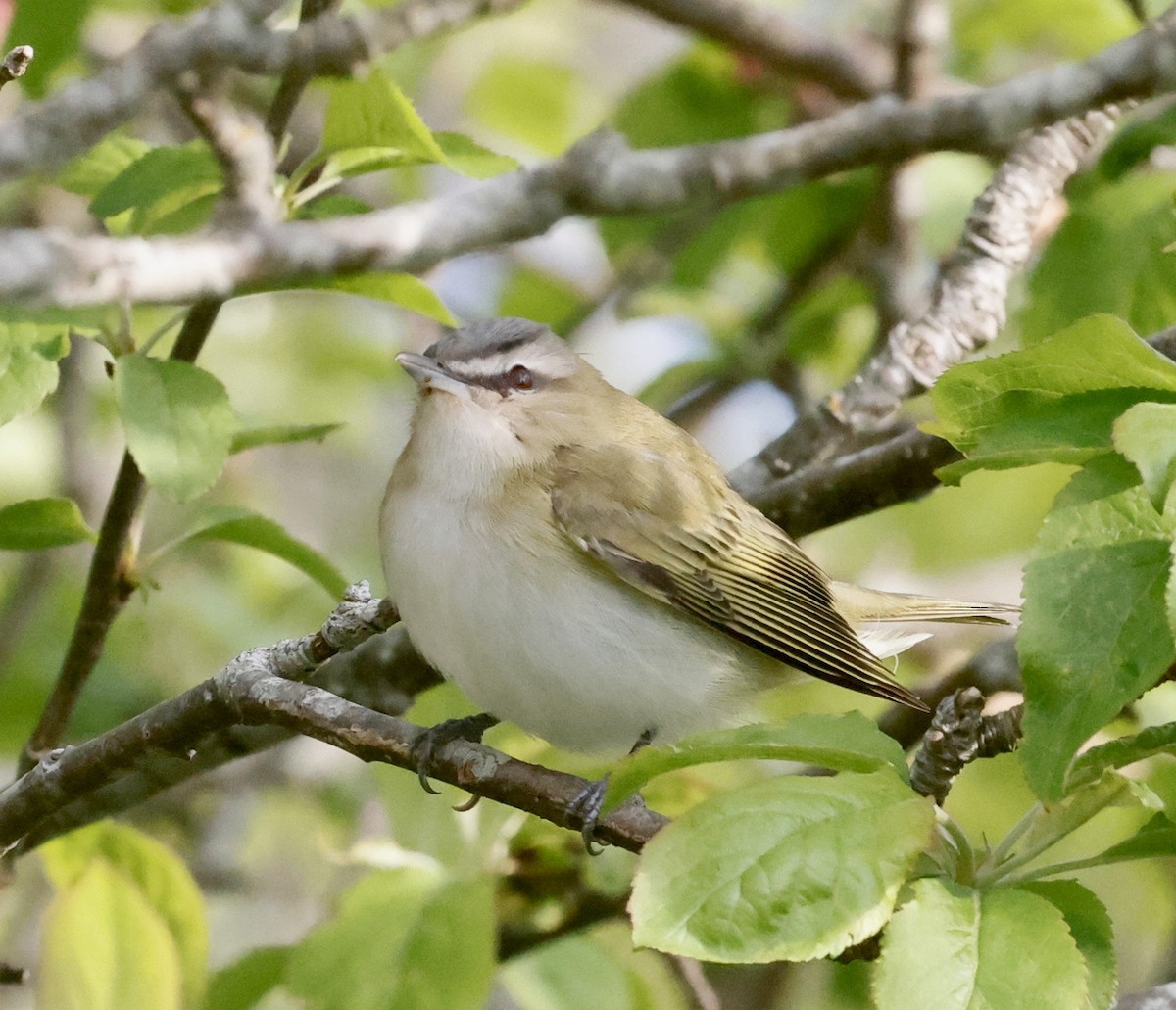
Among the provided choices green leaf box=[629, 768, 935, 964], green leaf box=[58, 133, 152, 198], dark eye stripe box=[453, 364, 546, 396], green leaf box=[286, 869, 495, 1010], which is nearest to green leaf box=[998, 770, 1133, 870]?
green leaf box=[629, 768, 935, 964]

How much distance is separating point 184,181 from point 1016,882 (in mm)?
1949

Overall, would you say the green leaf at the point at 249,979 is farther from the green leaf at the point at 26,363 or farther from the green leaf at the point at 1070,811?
the green leaf at the point at 1070,811

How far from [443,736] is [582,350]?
2741 millimetres

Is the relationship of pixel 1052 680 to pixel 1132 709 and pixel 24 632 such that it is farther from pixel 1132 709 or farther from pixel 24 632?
pixel 24 632

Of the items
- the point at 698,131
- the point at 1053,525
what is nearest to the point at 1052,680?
the point at 1053,525

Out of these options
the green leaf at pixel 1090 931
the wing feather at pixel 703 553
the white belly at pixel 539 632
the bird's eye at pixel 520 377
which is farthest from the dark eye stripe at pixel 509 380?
the green leaf at pixel 1090 931

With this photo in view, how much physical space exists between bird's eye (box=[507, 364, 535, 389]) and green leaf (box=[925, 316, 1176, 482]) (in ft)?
5.90

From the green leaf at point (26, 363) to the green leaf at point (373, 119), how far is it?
26.1 inches

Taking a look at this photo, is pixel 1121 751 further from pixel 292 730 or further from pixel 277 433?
pixel 277 433

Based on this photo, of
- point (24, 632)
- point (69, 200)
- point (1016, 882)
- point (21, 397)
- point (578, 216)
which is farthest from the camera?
point (69, 200)

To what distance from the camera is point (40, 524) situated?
287 centimetres

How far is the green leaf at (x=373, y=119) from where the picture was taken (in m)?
2.74

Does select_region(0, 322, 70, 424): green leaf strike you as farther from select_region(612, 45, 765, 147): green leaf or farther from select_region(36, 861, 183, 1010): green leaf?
select_region(612, 45, 765, 147): green leaf

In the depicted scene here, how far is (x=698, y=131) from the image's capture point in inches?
199
